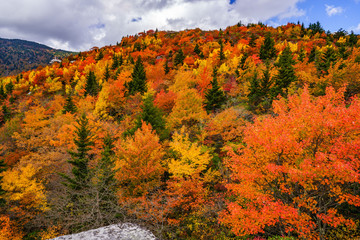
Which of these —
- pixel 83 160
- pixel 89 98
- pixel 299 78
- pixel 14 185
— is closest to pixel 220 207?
pixel 83 160

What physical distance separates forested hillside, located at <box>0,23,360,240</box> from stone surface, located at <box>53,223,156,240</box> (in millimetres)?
8370

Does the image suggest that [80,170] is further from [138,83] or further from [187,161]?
[138,83]

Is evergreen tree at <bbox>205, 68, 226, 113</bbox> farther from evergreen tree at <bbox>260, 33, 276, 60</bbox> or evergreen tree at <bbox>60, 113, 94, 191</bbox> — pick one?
evergreen tree at <bbox>260, 33, 276, 60</bbox>

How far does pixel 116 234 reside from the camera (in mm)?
5809

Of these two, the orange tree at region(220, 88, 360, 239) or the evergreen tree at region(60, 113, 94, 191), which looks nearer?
the orange tree at region(220, 88, 360, 239)

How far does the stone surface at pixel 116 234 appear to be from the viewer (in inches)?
221

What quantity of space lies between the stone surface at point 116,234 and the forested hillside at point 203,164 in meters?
8.37

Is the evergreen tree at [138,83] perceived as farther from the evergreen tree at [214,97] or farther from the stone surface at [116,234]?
the stone surface at [116,234]

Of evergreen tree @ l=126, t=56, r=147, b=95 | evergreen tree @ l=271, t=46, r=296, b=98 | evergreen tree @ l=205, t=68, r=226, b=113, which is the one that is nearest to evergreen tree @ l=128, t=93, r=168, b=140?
evergreen tree @ l=205, t=68, r=226, b=113

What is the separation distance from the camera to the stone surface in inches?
221

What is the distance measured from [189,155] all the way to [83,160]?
12.6m

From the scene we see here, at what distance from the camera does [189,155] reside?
2000 centimetres

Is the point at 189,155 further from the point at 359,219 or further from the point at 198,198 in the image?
→ the point at 359,219

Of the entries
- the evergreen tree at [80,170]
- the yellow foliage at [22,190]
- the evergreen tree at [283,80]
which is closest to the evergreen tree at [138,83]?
the evergreen tree at [80,170]
